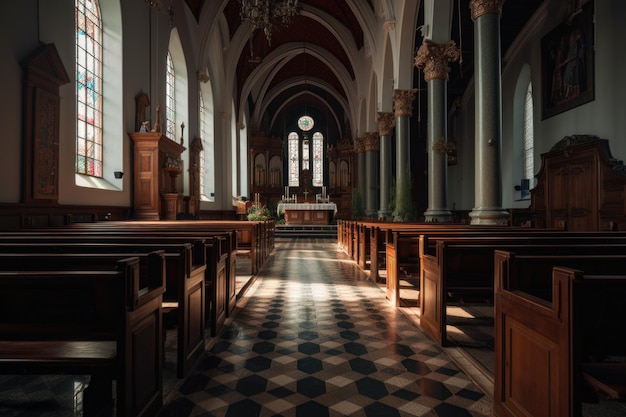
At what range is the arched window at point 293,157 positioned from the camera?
3191cm

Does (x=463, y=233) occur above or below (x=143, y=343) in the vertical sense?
above

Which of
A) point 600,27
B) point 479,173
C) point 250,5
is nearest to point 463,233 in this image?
point 479,173

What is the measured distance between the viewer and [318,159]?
3209cm

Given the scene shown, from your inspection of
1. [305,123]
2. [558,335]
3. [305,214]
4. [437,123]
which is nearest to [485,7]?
[437,123]

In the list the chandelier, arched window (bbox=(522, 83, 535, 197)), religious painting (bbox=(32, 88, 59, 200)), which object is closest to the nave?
religious painting (bbox=(32, 88, 59, 200))

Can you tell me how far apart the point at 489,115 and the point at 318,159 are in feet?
83.7

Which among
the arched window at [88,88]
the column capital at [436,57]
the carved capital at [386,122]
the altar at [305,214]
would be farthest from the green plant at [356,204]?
the arched window at [88,88]

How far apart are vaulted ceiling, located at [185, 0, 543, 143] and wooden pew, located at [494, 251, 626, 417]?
8.78 m

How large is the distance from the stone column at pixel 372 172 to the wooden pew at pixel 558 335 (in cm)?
1770

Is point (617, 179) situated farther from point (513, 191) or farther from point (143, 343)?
point (143, 343)

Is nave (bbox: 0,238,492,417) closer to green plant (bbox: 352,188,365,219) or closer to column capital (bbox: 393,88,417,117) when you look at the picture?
column capital (bbox: 393,88,417,117)

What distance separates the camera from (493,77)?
269 inches

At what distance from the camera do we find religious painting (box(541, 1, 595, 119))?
1021cm

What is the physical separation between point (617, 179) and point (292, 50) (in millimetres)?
18709
